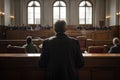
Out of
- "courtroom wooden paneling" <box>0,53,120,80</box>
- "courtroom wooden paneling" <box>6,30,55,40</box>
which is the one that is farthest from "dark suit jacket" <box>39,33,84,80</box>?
"courtroom wooden paneling" <box>6,30,55,40</box>

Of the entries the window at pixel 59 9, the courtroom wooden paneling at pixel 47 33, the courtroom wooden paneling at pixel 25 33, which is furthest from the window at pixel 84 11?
the courtroom wooden paneling at pixel 25 33

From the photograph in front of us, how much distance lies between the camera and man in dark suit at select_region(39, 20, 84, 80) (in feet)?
9.39

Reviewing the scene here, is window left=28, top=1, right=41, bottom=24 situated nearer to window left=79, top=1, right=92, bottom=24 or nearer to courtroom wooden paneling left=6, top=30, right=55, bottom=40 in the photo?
window left=79, top=1, right=92, bottom=24

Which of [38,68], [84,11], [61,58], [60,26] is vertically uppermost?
[84,11]

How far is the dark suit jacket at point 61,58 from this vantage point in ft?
9.39

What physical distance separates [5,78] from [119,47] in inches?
141

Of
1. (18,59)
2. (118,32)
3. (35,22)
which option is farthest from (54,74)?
(35,22)

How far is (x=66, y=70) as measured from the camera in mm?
2854

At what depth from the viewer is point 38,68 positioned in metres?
3.66

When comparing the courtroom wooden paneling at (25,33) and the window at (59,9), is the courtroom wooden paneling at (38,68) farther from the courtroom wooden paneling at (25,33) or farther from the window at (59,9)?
the window at (59,9)

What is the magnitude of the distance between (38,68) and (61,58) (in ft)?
2.81

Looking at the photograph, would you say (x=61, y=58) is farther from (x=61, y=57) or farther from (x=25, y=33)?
(x=25, y=33)

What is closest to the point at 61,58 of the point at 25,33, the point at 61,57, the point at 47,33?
the point at 61,57

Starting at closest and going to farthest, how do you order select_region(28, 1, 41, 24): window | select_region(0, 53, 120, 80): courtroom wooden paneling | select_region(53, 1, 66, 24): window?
select_region(0, 53, 120, 80): courtroom wooden paneling < select_region(28, 1, 41, 24): window < select_region(53, 1, 66, 24): window
